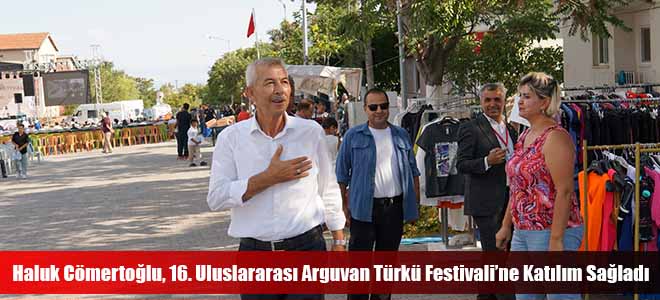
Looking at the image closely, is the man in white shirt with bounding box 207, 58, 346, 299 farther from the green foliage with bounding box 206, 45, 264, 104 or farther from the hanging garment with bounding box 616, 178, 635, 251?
the green foliage with bounding box 206, 45, 264, 104

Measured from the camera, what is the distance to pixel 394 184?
742 cm

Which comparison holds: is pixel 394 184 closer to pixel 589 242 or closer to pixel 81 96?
pixel 589 242

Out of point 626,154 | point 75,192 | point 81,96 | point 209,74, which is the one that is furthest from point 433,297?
point 209,74

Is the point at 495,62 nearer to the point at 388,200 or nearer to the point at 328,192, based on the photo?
the point at 388,200

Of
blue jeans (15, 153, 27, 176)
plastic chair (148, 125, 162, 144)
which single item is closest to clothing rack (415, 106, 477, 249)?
blue jeans (15, 153, 27, 176)

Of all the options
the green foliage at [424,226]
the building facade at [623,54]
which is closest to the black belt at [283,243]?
the green foliage at [424,226]

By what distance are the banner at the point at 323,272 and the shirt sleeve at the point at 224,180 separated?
0.29m

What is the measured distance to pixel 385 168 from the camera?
741 centimetres

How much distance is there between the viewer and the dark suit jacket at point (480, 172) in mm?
7352

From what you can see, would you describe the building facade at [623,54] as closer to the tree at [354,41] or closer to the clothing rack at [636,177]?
the tree at [354,41]

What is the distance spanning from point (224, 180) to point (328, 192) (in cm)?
57

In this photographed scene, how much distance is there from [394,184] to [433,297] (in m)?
1.48

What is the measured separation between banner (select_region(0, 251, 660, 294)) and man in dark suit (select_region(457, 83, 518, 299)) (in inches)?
11.8

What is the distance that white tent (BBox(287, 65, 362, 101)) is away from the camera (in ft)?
76.0
